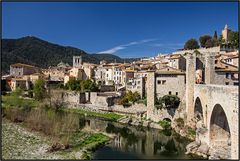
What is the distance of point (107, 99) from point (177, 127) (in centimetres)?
865

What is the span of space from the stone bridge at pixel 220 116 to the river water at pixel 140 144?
3.97 ft

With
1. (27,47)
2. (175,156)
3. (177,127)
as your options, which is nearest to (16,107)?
(177,127)

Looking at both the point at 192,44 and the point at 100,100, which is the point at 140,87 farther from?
the point at 192,44

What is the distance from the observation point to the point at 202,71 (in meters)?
18.5

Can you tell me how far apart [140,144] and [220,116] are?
429 cm

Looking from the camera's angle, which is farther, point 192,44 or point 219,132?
point 192,44

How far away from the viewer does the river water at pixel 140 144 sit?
1270 centimetres

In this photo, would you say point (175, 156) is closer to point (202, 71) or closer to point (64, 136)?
point (64, 136)

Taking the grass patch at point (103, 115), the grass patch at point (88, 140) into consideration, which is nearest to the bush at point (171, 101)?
the grass patch at point (103, 115)

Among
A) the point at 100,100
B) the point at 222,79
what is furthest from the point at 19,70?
the point at 222,79

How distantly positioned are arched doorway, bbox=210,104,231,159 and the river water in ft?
3.49

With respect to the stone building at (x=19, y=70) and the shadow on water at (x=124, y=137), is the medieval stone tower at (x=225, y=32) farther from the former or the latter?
the stone building at (x=19, y=70)

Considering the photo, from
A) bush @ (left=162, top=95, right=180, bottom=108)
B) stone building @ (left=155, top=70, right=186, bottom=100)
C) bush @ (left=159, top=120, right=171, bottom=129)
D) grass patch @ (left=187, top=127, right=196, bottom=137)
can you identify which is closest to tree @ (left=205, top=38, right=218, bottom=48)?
stone building @ (left=155, top=70, right=186, bottom=100)

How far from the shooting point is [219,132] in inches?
488
